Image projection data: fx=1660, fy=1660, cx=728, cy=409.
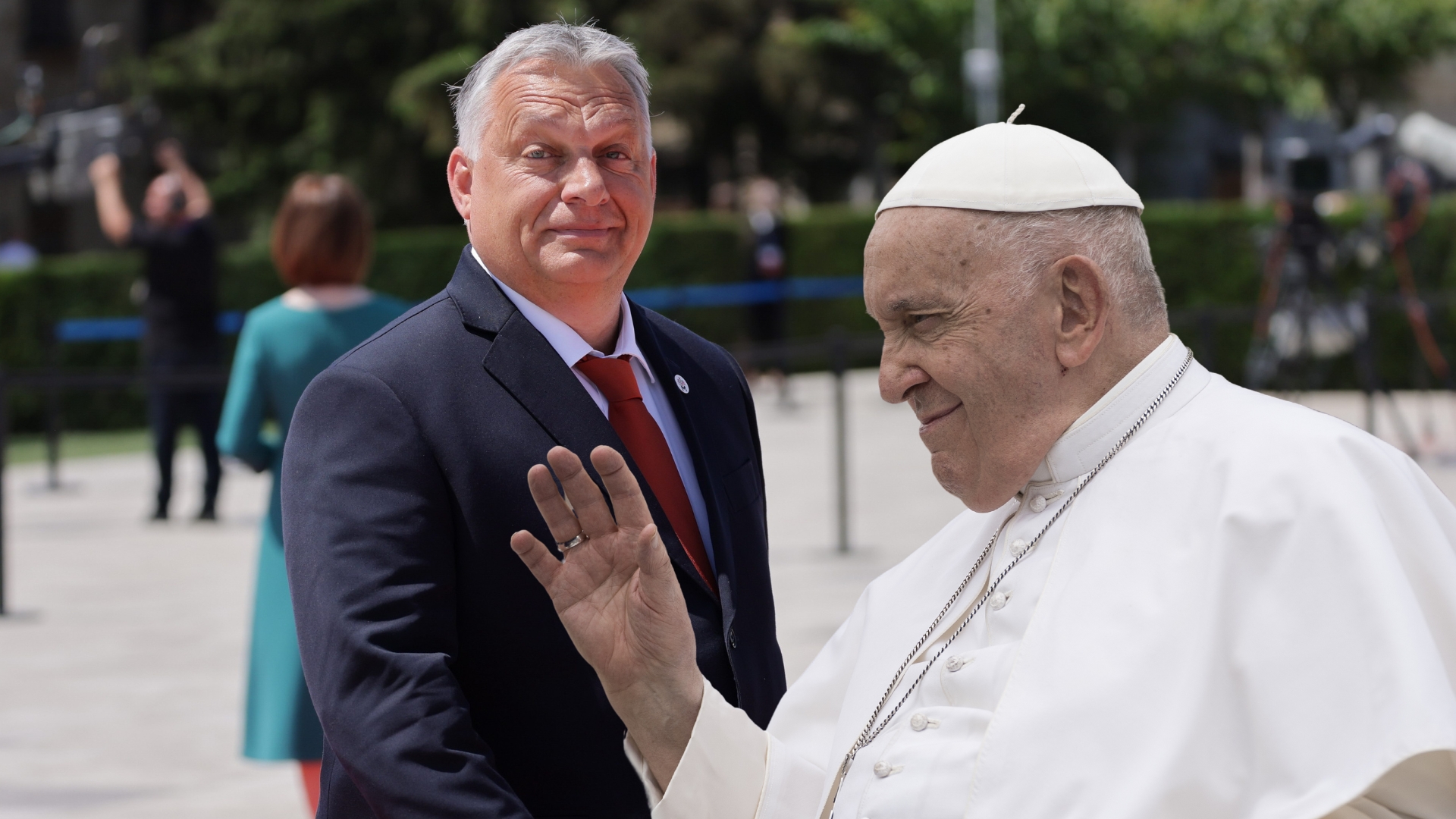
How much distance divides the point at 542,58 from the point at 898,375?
76 cm

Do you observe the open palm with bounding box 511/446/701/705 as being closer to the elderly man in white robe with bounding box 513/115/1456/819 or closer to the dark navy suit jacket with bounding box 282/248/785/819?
the elderly man in white robe with bounding box 513/115/1456/819

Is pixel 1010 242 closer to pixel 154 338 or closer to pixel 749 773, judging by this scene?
pixel 749 773

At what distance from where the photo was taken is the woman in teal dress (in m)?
4.20

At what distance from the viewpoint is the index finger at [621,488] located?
2041 mm

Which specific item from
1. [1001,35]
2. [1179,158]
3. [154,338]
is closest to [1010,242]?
[154,338]

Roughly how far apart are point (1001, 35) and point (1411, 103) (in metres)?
8.40

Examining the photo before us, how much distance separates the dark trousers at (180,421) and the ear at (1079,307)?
916 cm

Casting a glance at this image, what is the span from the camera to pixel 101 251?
34938mm

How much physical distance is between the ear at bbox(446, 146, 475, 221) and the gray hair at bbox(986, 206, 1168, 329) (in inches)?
37.3

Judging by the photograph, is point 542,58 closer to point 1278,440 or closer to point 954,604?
point 954,604

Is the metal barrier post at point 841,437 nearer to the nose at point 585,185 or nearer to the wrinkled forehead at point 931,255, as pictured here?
the nose at point 585,185

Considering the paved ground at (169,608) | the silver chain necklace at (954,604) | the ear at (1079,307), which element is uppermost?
the ear at (1079,307)

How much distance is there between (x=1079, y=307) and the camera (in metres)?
1.97

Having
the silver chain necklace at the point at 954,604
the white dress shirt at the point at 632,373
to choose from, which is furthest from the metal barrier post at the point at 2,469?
the silver chain necklace at the point at 954,604
